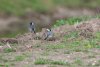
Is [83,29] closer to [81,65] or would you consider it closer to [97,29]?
[97,29]

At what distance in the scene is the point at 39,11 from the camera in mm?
35688

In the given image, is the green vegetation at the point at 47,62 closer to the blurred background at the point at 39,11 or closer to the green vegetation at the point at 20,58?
the green vegetation at the point at 20,58

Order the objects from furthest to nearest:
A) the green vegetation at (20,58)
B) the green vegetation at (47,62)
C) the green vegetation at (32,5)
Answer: the green vegetation at (32,5) < the green vegetation at (20,58) < the green vegetation at (47,62)

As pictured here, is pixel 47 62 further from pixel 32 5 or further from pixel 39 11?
pixel 32 5

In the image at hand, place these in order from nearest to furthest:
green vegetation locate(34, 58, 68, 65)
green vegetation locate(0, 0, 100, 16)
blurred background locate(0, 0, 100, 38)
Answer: green vegetation locate(34, 58, 68, 65)
blurred background locate(0, 0, 100, 38)
green vegetation locate(0, 0, 100, 16)

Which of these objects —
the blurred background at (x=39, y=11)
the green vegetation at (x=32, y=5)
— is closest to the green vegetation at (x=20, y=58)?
the blurred background at (x=39, y=11)

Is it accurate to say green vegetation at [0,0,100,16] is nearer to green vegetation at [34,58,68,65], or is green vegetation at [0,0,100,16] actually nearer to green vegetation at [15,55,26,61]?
green vegetation at [15,55,26,61]

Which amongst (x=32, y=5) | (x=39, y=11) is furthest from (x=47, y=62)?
(x=32, y=5)

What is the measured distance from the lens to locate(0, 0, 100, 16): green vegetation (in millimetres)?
34781

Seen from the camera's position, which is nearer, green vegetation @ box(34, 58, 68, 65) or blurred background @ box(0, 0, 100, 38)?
green vegetation @ box(34, 58, 68, 65)

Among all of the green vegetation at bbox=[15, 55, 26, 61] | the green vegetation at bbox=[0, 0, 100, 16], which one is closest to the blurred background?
the green vegetation at bbox=[0, 0, 100, 16]

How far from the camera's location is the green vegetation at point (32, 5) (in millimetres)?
34781

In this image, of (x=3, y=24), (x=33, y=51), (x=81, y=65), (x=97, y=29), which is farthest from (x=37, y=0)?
(x=81, y=65)

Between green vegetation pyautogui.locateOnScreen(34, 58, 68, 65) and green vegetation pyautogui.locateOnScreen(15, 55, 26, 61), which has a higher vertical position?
green vegetation pyautogui.locateOnScreen(15, 55, 26, 61)
